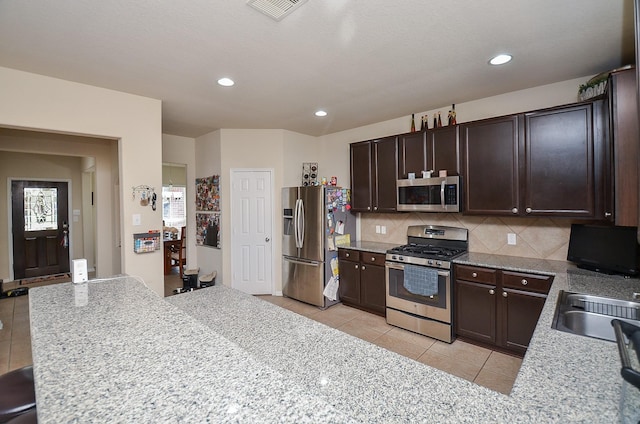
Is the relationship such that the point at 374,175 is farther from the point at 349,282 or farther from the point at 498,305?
the point at 498,305

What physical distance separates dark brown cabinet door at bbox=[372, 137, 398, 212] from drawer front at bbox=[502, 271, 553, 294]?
1.48 metres

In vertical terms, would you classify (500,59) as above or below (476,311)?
above

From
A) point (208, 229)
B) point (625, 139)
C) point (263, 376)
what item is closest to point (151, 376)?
point (263, 376)

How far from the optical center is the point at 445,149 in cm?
334

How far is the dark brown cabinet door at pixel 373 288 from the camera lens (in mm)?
3689

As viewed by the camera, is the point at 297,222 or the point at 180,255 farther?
the point at 180,255

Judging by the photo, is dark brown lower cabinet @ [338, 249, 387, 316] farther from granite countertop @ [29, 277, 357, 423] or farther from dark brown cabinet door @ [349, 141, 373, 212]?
granite countertop @ [29, 277, 357, 423]

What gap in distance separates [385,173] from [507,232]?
1539 millimetres

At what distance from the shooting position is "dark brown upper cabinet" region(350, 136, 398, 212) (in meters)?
3.82

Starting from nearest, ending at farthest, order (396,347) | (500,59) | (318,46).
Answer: (318,46), (500,59), (396,347)

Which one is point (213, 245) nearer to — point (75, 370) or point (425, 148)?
point (425, 148)

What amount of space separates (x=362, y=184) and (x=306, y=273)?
1.50 meters

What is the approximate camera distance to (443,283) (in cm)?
305

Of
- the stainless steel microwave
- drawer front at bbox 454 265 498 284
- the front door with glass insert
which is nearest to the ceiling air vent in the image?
the stainless steel microwave
